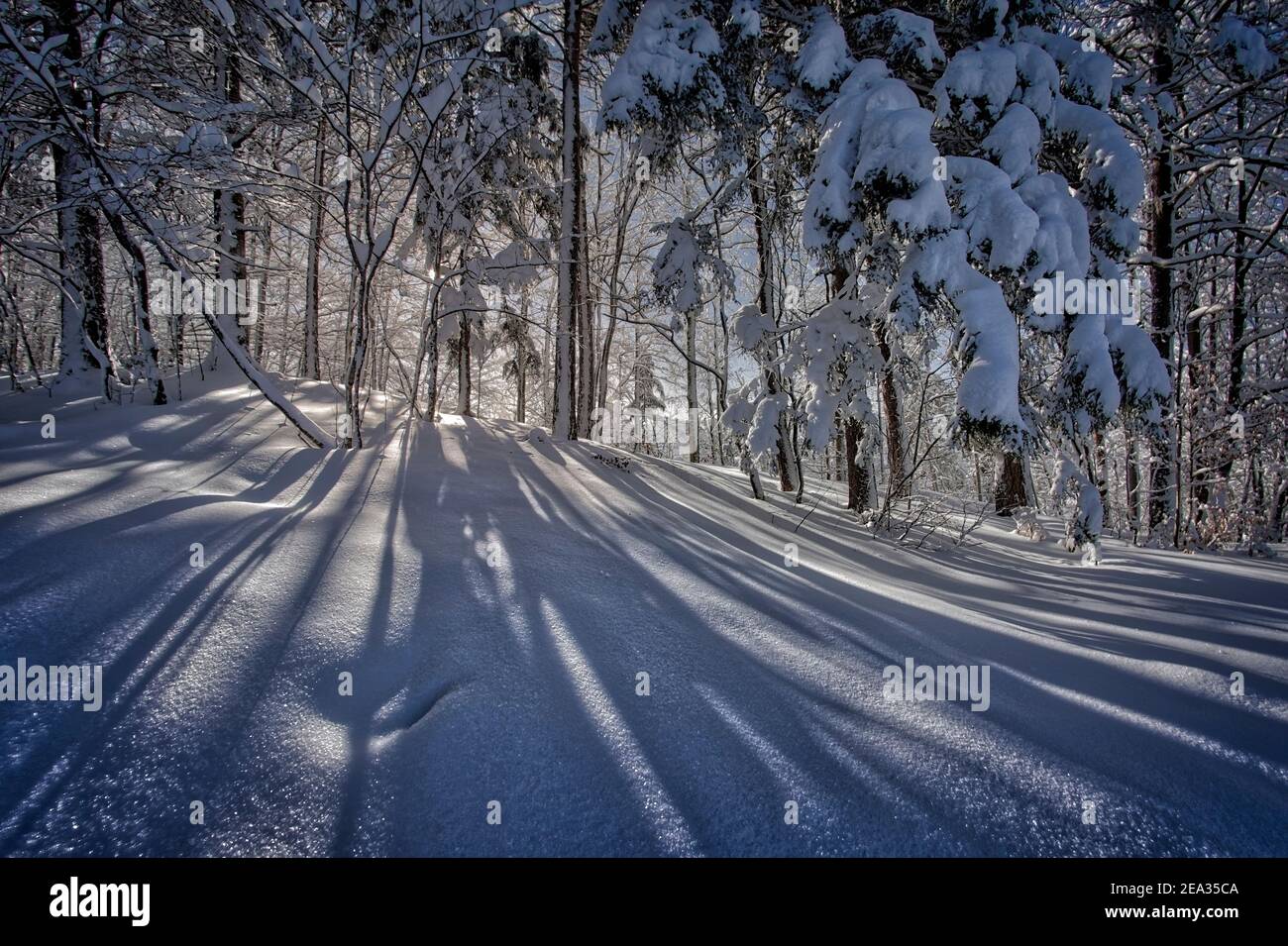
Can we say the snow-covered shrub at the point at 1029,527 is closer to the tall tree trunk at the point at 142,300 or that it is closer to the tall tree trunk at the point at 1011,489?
the tall tree trunk at the point at 1011,489

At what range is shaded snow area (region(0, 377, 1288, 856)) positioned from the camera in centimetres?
127

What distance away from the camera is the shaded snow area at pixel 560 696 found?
50.1 inches

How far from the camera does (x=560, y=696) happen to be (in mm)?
1744

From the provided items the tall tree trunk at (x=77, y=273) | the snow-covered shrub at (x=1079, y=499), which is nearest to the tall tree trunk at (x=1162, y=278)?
the snow-covered shrub at (x=1079, y=499)

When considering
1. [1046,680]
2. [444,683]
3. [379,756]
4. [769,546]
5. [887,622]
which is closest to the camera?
[379,756]

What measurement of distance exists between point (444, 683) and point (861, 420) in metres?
4.81

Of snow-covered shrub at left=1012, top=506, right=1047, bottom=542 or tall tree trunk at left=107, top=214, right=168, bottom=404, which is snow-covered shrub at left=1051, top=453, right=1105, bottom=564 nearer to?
snow-covered shrub at left=1012, top=506, right=1047, bottom=542

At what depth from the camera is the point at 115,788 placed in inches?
49.1

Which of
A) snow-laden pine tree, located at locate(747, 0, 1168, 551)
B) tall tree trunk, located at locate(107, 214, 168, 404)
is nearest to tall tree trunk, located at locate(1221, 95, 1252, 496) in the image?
snow-laden pine tree, located at locate(747, 0, 1168, 551)

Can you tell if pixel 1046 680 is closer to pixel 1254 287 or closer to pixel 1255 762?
pixel 1255 762

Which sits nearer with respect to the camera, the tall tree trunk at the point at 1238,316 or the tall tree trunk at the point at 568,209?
the tall tree trunk at the point at 1238,316

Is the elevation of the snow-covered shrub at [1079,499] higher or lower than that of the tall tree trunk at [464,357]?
lower

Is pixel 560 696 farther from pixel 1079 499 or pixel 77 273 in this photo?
pixel 77 273
